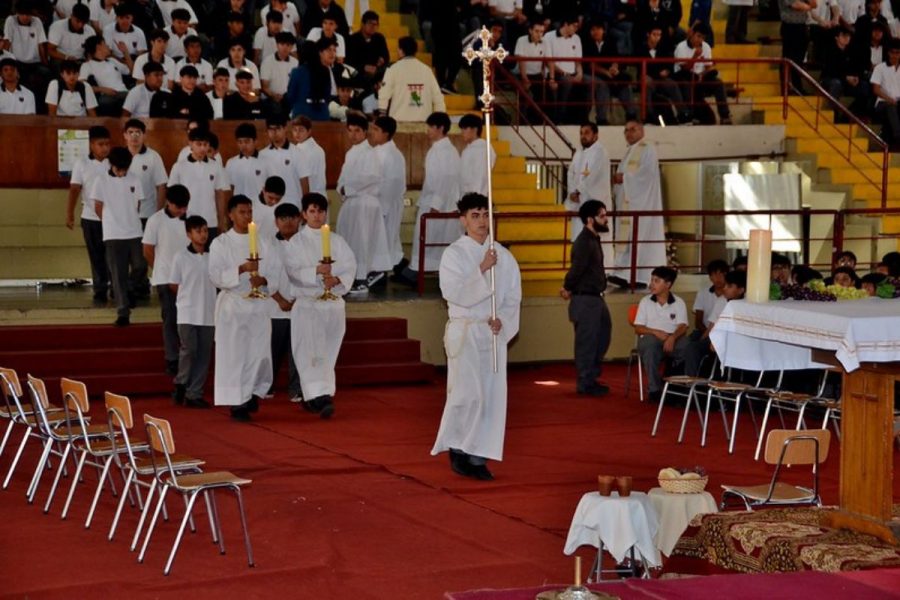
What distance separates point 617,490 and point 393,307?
868 centimetres

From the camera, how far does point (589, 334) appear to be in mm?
15297

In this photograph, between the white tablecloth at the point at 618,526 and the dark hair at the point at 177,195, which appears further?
the dark hair at the point at 177,195

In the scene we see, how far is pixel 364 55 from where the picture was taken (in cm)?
2014

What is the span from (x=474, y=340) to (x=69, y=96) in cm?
833

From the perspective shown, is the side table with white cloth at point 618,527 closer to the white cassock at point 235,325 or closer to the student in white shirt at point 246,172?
the white cassock at point 235,325

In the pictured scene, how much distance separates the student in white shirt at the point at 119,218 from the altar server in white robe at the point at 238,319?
6.87 feet

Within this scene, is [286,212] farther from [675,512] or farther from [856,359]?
[856,359]

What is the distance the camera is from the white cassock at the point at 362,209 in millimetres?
17047

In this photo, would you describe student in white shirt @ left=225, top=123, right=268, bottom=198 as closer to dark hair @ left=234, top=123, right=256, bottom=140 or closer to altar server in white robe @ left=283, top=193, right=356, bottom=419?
dark hair @ left=234, top=123, right=256, bottom=140

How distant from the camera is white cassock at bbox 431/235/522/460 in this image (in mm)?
11258

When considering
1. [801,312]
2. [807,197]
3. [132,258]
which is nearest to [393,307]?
[132,258]

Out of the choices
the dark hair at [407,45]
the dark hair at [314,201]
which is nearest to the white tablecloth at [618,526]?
the dark hair at [314,201]

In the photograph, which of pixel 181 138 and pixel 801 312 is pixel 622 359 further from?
pixel 801 312

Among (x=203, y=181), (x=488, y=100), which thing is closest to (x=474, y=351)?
(x=488, y=100)
